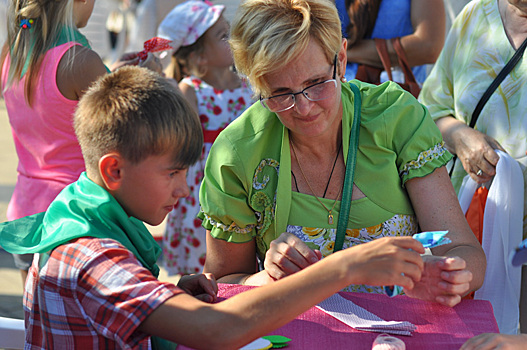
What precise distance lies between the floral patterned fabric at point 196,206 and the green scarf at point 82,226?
249 centimetres

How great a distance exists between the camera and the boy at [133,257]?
1.35 meters

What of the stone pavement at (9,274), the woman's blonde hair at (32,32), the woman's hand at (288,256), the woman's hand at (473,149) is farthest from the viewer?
the stone pavement at (9,274)

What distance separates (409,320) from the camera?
169cm

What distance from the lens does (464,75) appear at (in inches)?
106

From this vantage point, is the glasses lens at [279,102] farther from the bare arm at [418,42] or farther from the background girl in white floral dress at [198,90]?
the background girl in white floral dress at [198,90]

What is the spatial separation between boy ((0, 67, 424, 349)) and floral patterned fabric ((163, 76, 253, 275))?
2.46 meters

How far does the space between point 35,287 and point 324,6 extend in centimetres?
126

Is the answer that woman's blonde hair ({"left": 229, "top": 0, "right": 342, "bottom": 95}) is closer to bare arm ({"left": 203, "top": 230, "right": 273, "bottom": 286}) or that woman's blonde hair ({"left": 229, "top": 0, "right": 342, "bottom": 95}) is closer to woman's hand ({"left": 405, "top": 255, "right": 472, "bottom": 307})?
bare arm ({"left": 203, "top": 230, "right": 273, "bottom": 286})

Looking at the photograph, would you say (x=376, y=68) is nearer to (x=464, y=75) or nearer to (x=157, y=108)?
(x=464, y=75)

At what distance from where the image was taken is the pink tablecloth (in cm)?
157

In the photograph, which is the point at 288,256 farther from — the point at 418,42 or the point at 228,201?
the point at 418,42

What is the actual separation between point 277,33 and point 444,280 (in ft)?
3.00

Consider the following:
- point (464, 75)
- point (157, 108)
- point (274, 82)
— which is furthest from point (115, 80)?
point (464, 75)

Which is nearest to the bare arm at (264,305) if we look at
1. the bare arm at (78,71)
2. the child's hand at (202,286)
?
the child's hand at (202,286)
